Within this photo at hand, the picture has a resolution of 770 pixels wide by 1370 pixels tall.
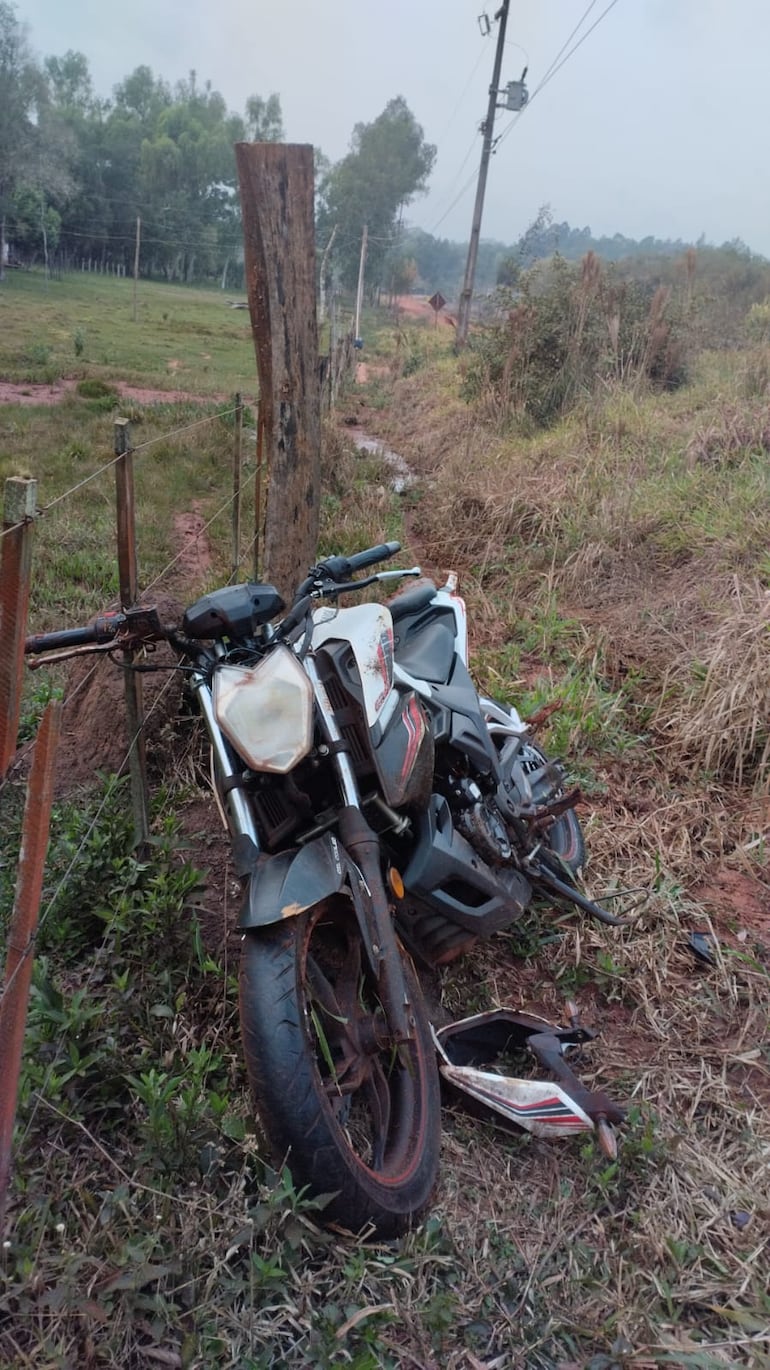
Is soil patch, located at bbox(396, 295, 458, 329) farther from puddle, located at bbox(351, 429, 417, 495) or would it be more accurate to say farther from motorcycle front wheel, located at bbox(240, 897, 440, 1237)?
motorcycle front wheel, located at bbox(240, 897, 440, 1237)

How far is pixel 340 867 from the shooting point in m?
1.60

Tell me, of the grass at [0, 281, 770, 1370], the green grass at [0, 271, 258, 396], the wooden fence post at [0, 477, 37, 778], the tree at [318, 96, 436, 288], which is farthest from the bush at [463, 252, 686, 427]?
the tree at [318, 96, 436, 288]

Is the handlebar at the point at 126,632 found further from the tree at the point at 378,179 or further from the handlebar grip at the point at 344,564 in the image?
the tree at the point at 378,179

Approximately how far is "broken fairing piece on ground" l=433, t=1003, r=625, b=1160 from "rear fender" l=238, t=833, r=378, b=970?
1.78 feet

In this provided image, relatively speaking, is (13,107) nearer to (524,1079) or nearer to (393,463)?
(393,463)

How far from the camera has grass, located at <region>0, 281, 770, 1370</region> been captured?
4.60 ft

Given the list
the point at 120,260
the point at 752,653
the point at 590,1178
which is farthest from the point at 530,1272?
the point at 120,260

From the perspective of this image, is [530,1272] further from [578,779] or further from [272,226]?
[272,226]

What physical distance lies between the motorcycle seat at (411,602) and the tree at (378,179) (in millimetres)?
43237

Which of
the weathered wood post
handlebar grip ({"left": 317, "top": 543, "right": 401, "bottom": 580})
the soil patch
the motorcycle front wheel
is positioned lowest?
the motorcycle front wheel

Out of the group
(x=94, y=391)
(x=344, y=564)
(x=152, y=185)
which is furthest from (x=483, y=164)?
(x=152, y=185)

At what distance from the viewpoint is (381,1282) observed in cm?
151

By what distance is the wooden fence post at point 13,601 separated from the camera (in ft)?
3.86

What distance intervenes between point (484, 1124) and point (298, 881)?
2.81 ft
